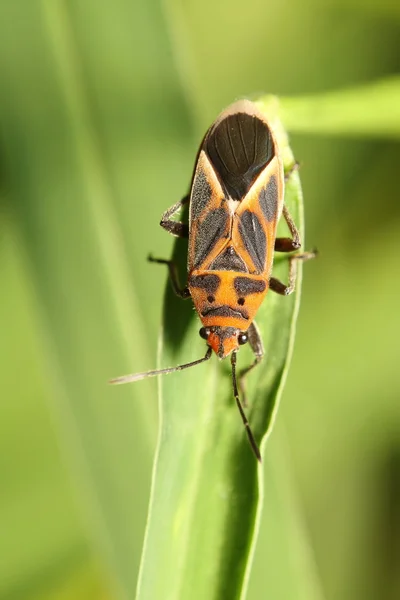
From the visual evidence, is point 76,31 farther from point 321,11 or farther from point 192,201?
point 321,11

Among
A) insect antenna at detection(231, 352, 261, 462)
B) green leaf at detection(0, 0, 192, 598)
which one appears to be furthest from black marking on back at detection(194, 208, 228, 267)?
green leaf at detection(0, 0, 192, 598)

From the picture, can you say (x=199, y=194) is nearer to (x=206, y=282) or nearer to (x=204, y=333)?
(x=206, y=282)

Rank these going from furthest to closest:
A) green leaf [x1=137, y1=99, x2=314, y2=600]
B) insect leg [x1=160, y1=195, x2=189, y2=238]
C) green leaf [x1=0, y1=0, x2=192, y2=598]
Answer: green leaf [x1=0, y1=0, x2=192, y2=598] → insect leg [x1=160, y1=195, x2=189, y2=238] → green leaf [x1=137, y1=99, x2=314, y2=600]

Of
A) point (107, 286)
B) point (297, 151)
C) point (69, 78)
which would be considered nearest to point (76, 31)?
point (69, 78)

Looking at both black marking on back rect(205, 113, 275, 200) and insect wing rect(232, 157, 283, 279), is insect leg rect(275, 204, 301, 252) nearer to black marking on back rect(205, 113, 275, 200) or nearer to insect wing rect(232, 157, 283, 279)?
insect wing rect(232, 157, 283, 279)

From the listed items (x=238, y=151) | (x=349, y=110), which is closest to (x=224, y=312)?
(x=238, y=151)
